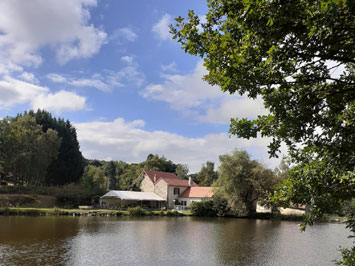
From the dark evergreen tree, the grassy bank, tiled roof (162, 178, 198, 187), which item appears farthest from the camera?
the dark evergreen tree

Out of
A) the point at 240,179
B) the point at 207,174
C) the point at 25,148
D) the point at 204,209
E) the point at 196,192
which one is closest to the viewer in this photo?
the point at 240,179

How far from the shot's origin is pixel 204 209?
36.2m

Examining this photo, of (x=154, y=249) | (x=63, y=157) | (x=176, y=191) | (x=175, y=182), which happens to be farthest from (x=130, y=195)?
(x=154, y=249)

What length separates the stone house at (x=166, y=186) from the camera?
143 ft

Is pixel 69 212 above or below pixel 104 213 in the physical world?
above

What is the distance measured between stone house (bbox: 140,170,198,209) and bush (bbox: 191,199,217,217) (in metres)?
7.64

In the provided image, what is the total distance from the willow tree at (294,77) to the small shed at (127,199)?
3500 cm

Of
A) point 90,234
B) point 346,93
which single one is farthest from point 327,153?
point 90,234

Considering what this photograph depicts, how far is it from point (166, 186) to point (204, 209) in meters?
9.03

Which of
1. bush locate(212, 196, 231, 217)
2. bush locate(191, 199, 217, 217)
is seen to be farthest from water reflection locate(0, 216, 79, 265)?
bush locate(212, 196, 231, 217)

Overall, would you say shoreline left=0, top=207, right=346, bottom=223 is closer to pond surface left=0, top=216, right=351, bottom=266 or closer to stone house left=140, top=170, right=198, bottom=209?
stone house left=140, top=170, right=198, bottom=209

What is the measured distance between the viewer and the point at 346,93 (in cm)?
487

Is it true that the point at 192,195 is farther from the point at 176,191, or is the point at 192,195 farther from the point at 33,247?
the point at 33,247

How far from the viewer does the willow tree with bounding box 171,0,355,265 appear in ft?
12.7
